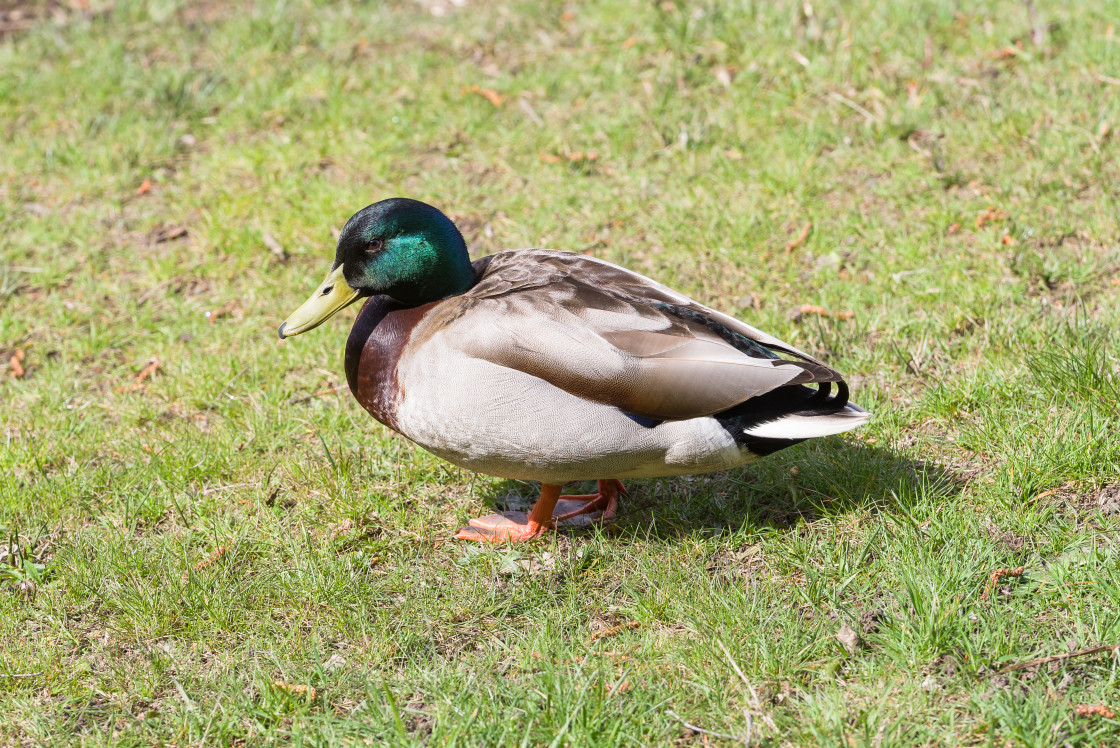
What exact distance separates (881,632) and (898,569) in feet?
0.68

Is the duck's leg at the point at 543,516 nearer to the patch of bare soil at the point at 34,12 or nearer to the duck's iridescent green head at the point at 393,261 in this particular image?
the duck's iridescent green head at the point at 393,261

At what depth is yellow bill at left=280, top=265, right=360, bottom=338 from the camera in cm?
340

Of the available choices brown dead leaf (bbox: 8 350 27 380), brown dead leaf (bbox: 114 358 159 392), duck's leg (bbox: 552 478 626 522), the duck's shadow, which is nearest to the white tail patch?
the duck's shadow

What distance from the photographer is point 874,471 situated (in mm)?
3443

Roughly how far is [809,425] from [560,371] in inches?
28.9

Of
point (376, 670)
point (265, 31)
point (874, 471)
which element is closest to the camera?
point (376, 670)

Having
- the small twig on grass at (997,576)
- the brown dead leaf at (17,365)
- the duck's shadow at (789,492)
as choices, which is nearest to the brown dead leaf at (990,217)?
the duck's shadow at (789,492)

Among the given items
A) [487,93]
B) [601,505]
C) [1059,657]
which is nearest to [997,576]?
[1059,657]

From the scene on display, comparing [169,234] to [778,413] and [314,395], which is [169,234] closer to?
[314,395]

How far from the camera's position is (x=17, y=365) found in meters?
4.54

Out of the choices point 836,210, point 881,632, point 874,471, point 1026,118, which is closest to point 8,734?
point 881,632

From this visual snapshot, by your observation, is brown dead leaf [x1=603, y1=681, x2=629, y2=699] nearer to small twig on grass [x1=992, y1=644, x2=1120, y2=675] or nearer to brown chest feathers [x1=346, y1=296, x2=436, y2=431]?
small twig on grass [x1=992, y1=644, x2=1120, y2=675]

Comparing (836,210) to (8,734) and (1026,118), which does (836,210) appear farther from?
(8,734)

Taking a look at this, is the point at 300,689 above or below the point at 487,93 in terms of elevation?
below
